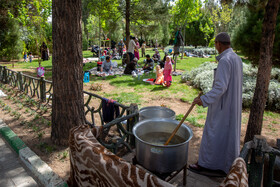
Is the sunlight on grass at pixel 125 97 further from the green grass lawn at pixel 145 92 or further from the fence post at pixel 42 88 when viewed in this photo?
the fence post at pixel 42 88

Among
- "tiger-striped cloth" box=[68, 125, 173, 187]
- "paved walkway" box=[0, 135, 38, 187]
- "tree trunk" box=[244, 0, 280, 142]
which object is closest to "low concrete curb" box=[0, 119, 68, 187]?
"paved walkway" box=[0, 135, 38, 187]

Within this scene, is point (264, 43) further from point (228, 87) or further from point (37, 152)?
point (37, 152)

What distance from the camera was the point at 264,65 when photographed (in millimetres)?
3865

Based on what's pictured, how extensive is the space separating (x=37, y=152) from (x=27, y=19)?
1362 cm

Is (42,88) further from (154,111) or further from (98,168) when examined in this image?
(98,168)

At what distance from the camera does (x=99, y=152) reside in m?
1.94

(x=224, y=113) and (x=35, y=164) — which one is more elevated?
(x=224, y=113)

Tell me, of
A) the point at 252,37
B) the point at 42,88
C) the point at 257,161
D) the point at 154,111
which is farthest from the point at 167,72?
the point at 257,161

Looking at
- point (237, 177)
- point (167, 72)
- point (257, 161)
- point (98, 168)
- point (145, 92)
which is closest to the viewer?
point (237, 177)

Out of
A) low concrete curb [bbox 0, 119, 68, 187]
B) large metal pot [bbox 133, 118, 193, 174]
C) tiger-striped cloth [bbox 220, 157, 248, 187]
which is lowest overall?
low concrete curb [bbox 0, 119, 68, 187]

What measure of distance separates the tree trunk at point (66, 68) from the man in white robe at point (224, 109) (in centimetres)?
233

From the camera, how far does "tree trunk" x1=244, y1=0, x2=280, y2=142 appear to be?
12.1 feet

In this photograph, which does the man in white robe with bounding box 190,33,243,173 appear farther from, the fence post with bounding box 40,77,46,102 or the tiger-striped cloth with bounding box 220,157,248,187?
the fence post with bounding box 40,77,46,102

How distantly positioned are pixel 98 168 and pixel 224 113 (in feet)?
6.12
